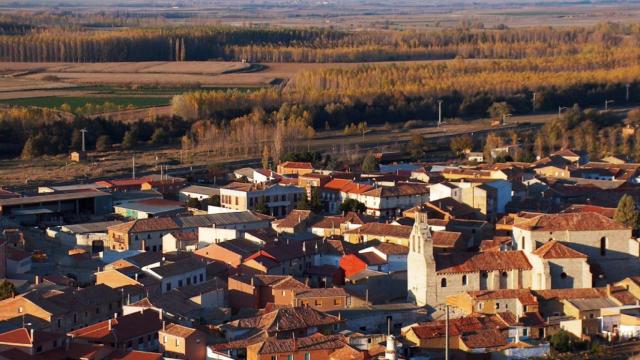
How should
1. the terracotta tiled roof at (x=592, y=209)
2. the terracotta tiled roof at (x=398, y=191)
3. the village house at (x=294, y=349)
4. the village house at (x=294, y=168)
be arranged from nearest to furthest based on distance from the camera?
1. the village house at (x=294, y=349)
2. the terracotta tiled roof at (x=592, y=209)
3. the terracotta tiled roof at (x=398, y=191)
4. the village house at (x=294, y=168)

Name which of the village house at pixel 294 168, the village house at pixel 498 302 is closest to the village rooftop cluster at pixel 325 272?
the village house at pixel 498 302

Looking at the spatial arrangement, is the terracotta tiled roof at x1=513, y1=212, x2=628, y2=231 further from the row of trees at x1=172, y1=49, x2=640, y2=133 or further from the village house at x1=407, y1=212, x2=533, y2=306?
the row of trees at x1=172, y1=49, x2=640, y2=133

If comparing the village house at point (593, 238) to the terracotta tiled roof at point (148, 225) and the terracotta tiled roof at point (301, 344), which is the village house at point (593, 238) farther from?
the terracotta tiled roof at point (148, 225)

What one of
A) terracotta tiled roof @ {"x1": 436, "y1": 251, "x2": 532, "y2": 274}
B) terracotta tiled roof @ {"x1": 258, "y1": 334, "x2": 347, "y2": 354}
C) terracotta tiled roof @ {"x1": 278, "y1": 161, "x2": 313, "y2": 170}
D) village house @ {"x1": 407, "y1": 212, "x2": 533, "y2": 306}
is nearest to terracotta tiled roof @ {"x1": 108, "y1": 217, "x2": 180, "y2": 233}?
village house @ {"x1": 407, "y1": 212, "x2": 533, "y2": 306}

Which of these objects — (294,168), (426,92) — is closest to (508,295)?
(294,168)

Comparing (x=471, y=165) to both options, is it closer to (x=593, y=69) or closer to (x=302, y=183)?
(x=302, y=183)
